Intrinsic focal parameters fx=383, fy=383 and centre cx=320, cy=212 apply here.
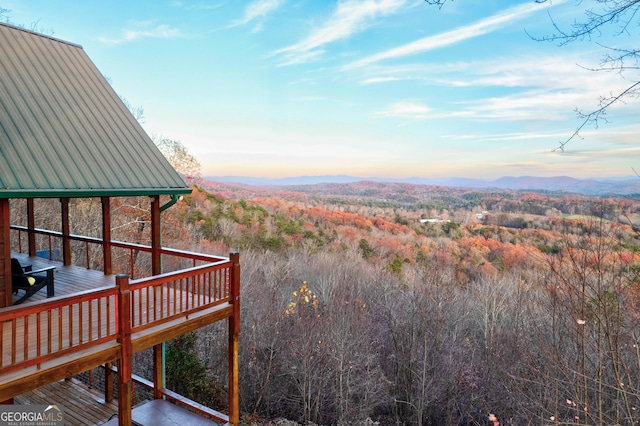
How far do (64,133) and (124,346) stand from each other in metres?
4.38

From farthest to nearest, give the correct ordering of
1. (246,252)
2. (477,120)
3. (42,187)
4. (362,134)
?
1. (362,134)
2. (477,120)
3. (246,252)
4. (42,187)

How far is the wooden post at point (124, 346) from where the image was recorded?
532 centimetres

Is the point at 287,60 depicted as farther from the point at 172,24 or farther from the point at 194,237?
the point at 194,237

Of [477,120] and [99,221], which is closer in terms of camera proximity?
[99,221]

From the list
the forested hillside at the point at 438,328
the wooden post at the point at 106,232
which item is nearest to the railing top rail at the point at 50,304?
the wooden post at the point at 106,232

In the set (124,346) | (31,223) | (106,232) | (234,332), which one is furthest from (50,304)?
(31,223)

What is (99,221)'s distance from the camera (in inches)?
937

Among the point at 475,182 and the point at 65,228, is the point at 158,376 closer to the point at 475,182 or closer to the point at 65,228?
the point at 65,228

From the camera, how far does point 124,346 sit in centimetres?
549

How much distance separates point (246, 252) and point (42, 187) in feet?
89.2

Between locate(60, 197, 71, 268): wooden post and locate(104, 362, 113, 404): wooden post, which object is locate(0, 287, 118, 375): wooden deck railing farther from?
locate(104, 362, 113, 404): wooden post

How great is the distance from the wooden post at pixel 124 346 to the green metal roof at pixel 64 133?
2146mm

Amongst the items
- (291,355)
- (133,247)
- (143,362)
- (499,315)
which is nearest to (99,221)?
(143,362)

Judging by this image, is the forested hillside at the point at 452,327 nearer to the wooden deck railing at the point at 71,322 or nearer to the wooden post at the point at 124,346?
the wooden deck railing at the point at 71,322
